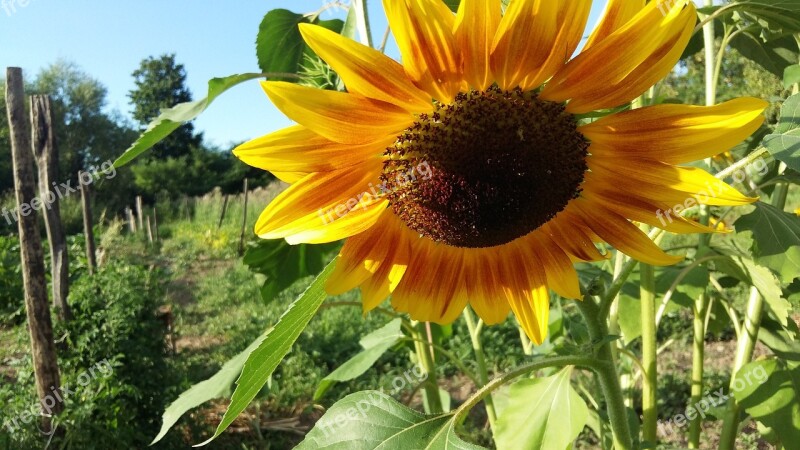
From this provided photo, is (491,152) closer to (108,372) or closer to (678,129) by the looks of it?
(678,129)

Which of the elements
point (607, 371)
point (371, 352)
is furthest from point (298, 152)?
point (371, 352)

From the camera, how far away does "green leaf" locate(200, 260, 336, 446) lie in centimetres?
53

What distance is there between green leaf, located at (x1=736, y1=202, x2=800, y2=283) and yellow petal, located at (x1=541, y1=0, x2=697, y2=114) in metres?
0.33

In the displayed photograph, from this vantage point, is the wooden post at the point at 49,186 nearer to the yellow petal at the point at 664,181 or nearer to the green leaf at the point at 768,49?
the green leaf at the point at 768,49

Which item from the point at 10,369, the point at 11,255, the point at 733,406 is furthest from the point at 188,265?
the point at 733,406

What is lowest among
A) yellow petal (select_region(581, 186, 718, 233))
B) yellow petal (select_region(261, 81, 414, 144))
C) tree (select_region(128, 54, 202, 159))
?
yellow petal (select_region(581, 186, 718, 233))

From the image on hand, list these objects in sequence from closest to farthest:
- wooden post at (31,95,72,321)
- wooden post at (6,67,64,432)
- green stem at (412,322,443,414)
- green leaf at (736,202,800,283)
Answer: green leaf at (736,202,800,283)
green stem at (412,322,443,414)
wooden post at (6,67,64,432)
wooden post at (31,95,72,321)

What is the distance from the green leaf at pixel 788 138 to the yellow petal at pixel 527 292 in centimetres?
23

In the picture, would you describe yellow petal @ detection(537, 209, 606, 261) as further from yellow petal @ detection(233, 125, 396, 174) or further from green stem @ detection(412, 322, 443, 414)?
green stem @ detection(412, 322, 443, 414)

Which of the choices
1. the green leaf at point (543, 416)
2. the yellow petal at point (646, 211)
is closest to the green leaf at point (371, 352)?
the green leaf at point (543, 416)

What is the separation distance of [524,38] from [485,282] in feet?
0.94

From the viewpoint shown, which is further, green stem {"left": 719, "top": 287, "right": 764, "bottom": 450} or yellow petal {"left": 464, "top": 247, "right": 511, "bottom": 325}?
green stem {"left": 719, "top": 287, "right": 764, "bottom": 450}

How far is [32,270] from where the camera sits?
121 inches

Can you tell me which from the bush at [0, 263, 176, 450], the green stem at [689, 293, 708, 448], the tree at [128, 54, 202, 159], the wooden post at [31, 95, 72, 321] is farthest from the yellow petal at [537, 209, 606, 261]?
the tree at [128, 54, 202, 159]
